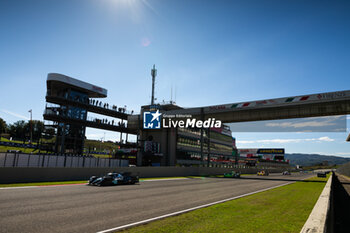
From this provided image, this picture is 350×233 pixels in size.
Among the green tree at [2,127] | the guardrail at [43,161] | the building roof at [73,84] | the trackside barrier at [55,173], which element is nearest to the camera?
the trackside barrier at [55,173]

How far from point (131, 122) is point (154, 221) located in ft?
158

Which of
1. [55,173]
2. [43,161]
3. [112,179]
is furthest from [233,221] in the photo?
[43,161]

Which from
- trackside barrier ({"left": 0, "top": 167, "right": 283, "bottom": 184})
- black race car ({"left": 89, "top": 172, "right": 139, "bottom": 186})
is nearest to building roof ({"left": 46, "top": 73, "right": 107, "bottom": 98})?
trackside barrier ({"left": 0, "top": 167, "right": 283, "bottom": 184})

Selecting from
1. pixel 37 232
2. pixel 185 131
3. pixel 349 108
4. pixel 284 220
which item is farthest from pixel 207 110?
pixel 37 232

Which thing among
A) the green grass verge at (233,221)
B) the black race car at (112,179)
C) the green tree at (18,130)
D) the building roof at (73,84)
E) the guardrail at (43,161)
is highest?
the building roof at (73,84)

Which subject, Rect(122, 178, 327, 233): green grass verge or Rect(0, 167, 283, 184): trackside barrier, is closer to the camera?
Rect(122, 178, 327, 233): green grass verge

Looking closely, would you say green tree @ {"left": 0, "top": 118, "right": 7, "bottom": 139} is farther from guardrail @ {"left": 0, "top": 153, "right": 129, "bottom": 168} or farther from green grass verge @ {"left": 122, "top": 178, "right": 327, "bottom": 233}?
green grass verge @ {"left": 122, "top": 178, "right": 327, "bottom": 233}

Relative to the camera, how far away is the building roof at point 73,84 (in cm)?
4788

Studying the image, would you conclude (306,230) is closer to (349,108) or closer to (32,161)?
(32,161)

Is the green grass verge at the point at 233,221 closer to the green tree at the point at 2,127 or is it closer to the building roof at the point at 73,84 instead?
the building roof at the point at 73,84

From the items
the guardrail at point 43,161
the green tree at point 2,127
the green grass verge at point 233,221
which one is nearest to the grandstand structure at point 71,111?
the guardrail at point 43,161

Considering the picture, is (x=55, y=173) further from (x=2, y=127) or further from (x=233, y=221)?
(x=2, y=127)

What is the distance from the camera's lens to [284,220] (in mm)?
7688

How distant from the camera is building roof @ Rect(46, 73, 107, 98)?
47.9 metres
